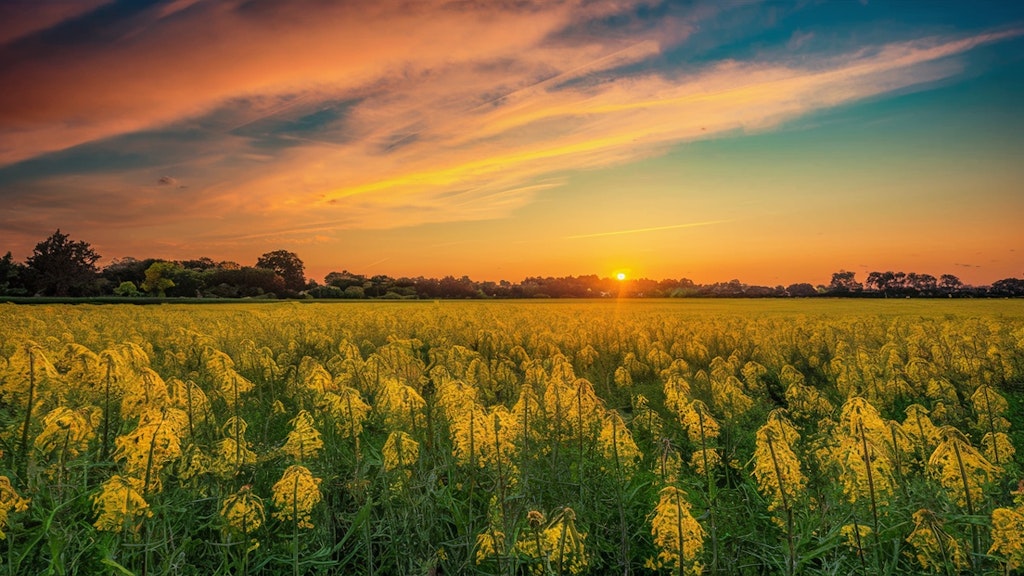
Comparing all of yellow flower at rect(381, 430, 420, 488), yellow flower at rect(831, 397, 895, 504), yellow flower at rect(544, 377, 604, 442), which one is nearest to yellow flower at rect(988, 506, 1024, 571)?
yellow flower at rect(831, 397, 895, 504)

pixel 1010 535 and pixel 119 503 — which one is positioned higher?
pixel 119 503

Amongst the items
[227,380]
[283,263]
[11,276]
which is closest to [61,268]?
[11,276]

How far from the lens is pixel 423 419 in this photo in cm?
698

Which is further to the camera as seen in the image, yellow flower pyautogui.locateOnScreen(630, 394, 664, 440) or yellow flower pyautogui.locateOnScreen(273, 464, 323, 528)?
yellow flower pyautogui.locateOnScreen(630, 394, 664, 440)

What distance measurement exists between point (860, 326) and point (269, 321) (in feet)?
79.2

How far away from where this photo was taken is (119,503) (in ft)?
12.1

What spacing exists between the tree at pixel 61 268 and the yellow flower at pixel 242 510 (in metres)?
107

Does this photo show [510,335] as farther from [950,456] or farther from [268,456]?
[950,456]

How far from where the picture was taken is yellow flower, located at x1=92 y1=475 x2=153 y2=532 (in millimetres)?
3703

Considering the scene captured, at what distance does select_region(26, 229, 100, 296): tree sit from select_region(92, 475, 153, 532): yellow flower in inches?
4218

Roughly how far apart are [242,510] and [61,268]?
110 metres

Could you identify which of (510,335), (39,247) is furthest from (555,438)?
(39,247)

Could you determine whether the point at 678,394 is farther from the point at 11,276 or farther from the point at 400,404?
the point at 11,276

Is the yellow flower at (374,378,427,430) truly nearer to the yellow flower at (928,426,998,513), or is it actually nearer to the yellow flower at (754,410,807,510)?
the yellow flower at (754,410,807,510)
